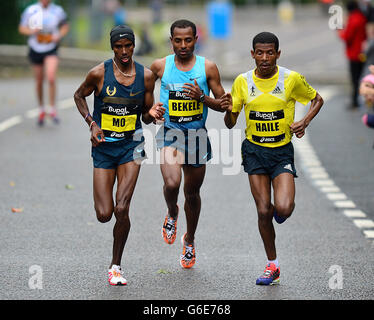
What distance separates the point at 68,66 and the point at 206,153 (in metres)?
22.2

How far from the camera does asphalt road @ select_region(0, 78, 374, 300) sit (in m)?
7.89

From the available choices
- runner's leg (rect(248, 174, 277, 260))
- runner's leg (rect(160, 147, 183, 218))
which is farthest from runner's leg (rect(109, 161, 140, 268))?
runner's leg (rect(248, 174, 277, 260))

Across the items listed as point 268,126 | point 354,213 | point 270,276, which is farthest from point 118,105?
point 354,213

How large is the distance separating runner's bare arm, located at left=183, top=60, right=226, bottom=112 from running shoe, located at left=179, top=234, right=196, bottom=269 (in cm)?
130

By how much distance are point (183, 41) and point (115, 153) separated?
43.0 inches

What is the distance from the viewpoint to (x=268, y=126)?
8102mm

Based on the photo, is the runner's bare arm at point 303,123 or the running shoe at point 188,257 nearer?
the runner's bare arm at point 303,123

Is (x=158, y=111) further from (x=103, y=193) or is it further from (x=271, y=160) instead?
(x=271, y=160)

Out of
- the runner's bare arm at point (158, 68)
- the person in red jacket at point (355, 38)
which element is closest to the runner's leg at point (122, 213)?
the runner's bare arm at point (158, 68)

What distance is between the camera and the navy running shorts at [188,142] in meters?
8.61

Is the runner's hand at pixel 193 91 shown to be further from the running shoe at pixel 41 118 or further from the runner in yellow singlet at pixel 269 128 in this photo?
the running shoe at pixel 41 118

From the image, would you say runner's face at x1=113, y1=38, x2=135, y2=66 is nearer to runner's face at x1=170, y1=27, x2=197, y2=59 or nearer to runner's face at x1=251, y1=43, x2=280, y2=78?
runner's face at x1=170, y1=27, x2=197, y2=59

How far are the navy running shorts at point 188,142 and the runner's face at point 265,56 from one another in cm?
91

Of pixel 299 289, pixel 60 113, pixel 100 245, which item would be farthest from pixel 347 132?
pixel 299 289
